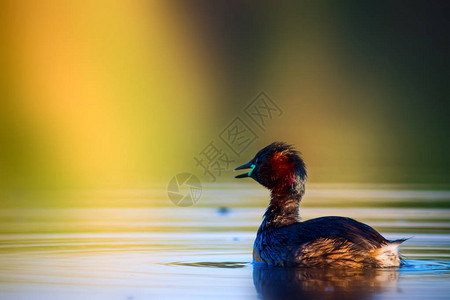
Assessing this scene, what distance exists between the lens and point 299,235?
330 inches

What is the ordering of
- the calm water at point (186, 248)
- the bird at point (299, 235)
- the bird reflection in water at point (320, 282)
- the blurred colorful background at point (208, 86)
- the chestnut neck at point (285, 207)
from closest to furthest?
the bird reflection in water at point (320, 282)
the calm water at point (186, 248)
the bird at point (299, 235)
the chestnut neck at point (285, 207)
the blurred colorful background at point (208, 86)

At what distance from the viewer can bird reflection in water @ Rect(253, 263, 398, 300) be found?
266 inches

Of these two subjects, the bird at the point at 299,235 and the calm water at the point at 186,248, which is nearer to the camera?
the calm water at the point at 186,248

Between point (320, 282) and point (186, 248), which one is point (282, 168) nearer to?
point (186, 248)

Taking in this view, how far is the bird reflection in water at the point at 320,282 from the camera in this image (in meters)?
6.75

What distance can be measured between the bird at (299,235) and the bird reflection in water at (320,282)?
0.35ft

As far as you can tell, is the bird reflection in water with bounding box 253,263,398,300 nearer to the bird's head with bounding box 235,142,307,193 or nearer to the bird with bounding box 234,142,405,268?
the bird with bounding box 234,142,405,268

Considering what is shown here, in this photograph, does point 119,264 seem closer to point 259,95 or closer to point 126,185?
point 126,185

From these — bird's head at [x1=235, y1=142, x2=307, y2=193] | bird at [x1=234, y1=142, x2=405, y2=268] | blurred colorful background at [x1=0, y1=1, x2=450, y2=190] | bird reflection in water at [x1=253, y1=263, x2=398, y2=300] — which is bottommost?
bird reflection in water at [x1=253, y1=263, x2=398, y2=300]

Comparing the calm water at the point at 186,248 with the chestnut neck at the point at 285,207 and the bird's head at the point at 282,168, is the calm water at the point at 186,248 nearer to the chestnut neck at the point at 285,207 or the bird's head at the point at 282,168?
the chestnut neck at the point at 285,207

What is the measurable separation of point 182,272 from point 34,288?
1.22 metres

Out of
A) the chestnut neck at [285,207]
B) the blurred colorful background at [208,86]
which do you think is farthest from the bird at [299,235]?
the blurred colorful background at [208,86]

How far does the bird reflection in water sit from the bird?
106 millimetres

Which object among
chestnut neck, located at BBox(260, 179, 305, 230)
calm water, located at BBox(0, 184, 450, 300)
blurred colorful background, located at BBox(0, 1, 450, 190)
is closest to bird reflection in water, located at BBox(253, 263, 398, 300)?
calm water, located at BBox(0, 184, 450, 300)
